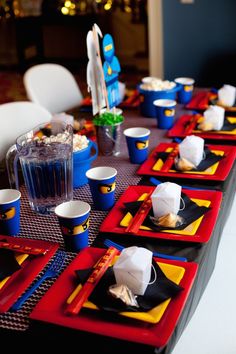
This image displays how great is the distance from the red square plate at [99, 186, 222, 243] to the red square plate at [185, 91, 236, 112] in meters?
0.77

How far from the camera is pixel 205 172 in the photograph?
1450mm

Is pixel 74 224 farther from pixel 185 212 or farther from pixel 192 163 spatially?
pixel 192 163

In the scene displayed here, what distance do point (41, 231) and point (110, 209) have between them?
7.5 inches

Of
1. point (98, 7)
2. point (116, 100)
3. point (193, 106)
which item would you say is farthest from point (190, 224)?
point (98, 7)

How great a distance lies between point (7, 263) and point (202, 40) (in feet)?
9.54

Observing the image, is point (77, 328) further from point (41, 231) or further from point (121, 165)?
point (121, 165)

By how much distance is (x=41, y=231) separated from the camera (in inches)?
47.7

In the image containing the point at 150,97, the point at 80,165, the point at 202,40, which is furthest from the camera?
the point at 202,40

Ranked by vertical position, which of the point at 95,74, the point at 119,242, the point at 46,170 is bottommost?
the point at 119,242

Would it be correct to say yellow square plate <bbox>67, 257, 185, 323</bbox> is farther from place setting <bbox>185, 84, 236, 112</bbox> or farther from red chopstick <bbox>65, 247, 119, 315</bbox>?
place setting <bbox>185, 84, 236, 112</bbox>

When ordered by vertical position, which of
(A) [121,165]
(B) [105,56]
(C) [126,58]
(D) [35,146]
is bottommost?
(C) [126,58]

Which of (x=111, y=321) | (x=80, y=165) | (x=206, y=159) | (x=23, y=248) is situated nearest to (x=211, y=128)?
(x=206, y=159)

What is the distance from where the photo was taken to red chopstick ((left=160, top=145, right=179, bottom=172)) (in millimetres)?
1483

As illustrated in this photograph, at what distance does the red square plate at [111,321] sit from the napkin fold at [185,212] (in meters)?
0.18
